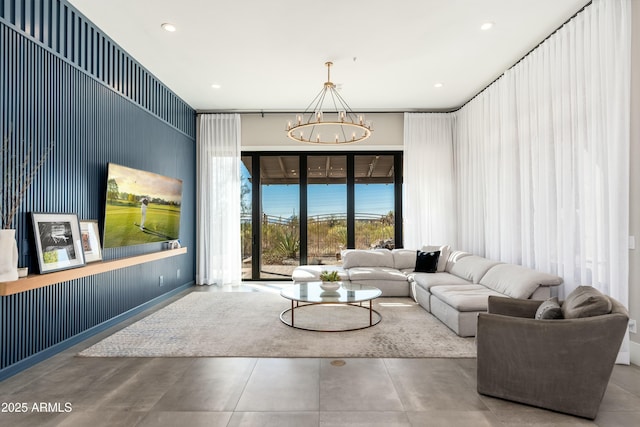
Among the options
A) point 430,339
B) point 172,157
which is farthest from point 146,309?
point 430,339

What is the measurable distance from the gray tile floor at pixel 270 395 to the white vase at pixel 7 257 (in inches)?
32.0

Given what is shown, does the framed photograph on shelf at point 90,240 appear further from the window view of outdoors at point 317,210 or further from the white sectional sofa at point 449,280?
the window view of outdoors at point 317,210

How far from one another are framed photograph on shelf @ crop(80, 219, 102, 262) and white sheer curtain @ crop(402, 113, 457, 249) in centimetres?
496

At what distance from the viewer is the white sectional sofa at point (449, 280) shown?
3.81 m

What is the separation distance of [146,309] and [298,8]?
4.19 meters

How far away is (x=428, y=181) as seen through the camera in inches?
271

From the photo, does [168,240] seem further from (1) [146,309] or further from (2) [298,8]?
(2) [298,8]

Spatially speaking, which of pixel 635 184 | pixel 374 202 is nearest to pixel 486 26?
pixel 635 184

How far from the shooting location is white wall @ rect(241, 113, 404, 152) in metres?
7.03

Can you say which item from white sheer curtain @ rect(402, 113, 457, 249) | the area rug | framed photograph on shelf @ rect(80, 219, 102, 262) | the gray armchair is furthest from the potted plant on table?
white sheer curtain @ rect(402, 113, 457, 249)

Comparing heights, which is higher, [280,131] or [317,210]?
[280,131]

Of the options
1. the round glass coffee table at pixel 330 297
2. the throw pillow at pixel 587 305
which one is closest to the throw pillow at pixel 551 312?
the throw pillow at pixel 587 305

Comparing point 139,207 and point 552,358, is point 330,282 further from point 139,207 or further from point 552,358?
point 139,207

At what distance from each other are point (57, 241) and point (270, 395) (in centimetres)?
237
